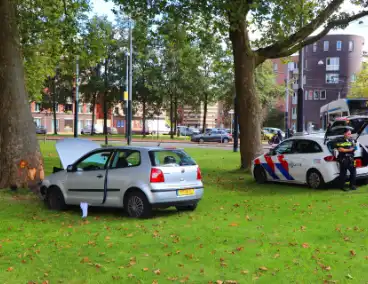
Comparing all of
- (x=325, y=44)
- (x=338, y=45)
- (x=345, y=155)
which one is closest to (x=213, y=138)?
(x=325, y=44)

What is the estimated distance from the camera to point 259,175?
50.0 feet

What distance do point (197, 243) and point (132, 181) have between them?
8.19ft

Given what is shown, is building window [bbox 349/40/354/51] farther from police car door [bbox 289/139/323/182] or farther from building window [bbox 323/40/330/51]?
police car door [bbox 289/139/323/182]

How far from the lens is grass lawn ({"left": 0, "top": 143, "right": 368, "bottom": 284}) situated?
584cm

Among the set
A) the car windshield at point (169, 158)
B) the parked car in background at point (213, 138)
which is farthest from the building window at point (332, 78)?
the car windshield at point (169, 158)

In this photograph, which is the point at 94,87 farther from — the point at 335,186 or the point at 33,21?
the point at 335,186

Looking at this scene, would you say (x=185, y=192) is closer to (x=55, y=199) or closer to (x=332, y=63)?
(x=55, y=199)

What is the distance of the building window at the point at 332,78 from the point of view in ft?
235

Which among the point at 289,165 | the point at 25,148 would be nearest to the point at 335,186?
the point at 289,165

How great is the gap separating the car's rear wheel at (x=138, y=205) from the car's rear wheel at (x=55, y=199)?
1.86 m

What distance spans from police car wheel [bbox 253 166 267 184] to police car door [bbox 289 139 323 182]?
1.27 metres

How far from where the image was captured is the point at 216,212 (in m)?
10.3

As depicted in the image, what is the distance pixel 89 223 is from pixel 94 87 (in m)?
52.1

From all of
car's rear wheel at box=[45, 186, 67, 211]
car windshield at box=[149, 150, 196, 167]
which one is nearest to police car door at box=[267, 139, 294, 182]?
car windshield at box=[149, 150, 196, 167]
